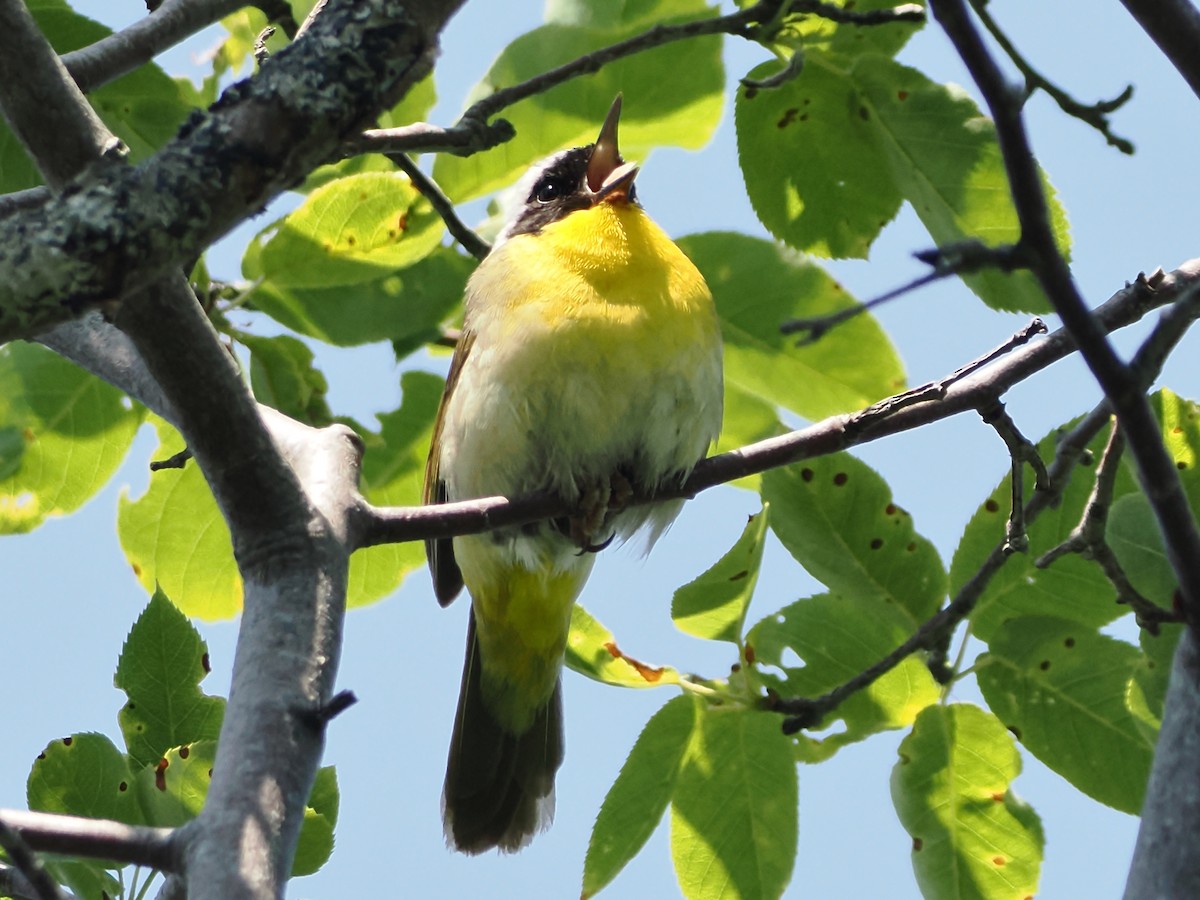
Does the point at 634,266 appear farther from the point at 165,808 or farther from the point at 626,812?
the point at 165,808

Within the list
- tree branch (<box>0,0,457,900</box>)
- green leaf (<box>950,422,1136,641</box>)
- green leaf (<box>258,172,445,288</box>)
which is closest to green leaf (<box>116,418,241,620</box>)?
green leaf (<box>258,172,445,288</box>)

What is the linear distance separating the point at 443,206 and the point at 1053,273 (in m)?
2.19

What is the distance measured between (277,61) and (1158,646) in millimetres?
1932

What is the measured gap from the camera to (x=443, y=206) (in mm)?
3627

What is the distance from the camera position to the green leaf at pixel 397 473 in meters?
3.95

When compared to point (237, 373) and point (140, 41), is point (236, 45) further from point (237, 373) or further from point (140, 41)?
point (237, 373)

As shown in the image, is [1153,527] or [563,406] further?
[563,406]

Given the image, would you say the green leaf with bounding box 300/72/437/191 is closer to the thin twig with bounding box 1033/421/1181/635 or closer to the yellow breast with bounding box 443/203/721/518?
the yellow breast with bounding box 443/203/721/518

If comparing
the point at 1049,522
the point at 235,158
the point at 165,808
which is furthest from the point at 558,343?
the point at 235,158

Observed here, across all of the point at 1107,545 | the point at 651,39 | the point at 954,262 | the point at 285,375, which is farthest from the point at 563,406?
the point at 954,262

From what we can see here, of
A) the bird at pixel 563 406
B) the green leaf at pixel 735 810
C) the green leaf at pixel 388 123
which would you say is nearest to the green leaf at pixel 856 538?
the green leaf at pixel 735 810

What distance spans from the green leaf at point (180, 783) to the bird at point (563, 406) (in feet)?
4.18

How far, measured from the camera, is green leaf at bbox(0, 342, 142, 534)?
373 centimetres

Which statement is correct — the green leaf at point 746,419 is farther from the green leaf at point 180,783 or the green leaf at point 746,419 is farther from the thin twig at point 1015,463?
the green leaf at point 180,783
